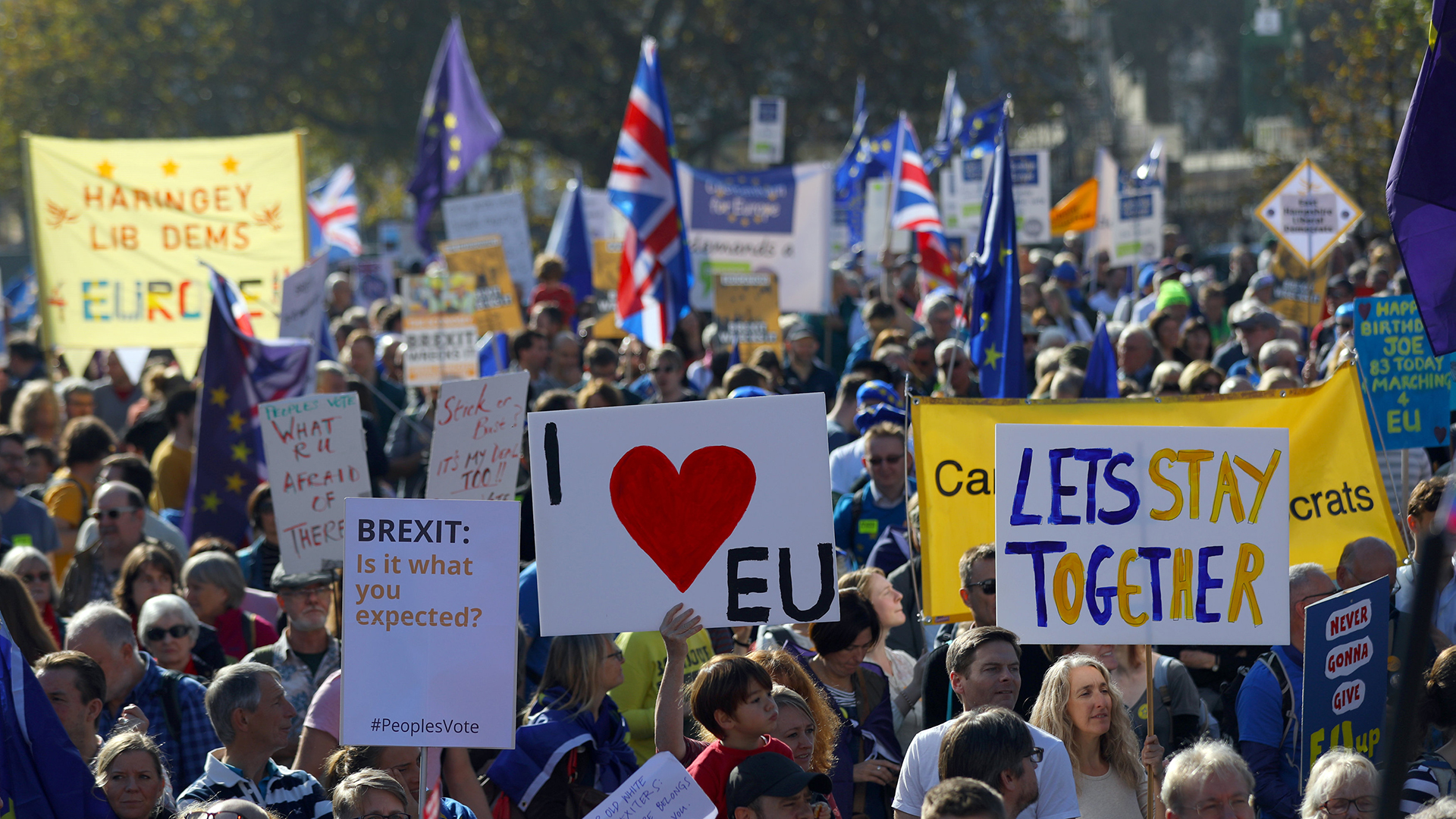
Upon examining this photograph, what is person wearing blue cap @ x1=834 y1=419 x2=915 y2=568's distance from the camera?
24.2 ft

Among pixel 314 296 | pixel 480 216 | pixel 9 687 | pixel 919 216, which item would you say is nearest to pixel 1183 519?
pixel 9 687

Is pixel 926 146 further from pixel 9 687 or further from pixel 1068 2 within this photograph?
pixel 9 687

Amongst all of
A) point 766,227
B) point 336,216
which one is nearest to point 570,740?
point 766,227

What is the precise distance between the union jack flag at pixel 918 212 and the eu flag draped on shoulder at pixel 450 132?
5213 mm

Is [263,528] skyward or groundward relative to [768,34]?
groundward

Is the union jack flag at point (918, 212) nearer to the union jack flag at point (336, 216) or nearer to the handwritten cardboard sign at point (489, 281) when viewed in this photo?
the handwritten cardboard sign at point (489, 281)

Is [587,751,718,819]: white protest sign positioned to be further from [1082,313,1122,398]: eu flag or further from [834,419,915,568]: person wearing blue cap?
[1082,313,1122,398]: eu flag

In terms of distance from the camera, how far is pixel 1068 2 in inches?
2175

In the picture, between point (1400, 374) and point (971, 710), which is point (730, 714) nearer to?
point (971, 710)

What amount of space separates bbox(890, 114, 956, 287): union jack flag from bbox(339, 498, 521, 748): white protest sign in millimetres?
11732

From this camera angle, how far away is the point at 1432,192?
4816 millimetres

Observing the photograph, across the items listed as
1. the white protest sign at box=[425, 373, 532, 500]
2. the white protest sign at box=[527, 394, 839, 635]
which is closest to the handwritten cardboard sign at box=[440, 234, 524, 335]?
the white protest sign at box=[425, 373, 532, 500]

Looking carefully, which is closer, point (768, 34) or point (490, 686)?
point (490, 686)

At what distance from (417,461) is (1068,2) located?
49578 mm
